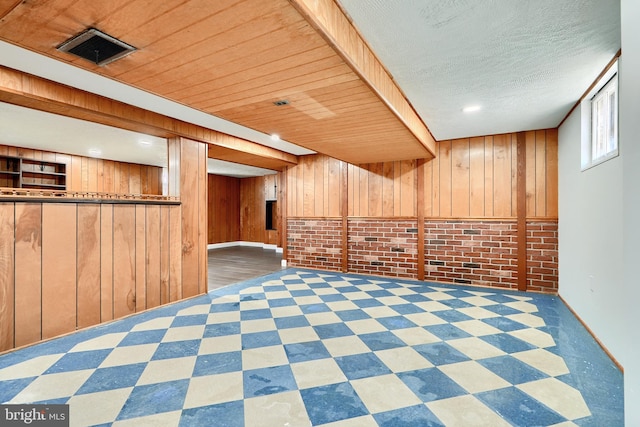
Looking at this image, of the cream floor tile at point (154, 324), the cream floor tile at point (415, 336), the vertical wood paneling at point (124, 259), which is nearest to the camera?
the cream floor tile at point (415, 336)

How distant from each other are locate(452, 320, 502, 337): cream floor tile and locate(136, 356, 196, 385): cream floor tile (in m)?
2.51

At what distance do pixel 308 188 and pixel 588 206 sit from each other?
4.37 metres

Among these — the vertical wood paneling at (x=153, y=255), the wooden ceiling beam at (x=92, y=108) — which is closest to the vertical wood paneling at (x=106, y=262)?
the vertical wood paneling at (x=153, y=255)

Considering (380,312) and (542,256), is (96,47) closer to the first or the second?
(380,312)

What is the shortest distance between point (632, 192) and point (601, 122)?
86.9 inches

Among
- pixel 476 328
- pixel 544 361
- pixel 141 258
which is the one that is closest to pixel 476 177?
pixel 476 328

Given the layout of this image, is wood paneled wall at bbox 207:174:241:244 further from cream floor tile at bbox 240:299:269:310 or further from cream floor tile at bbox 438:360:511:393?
cream floor tile at bbox 438:360:511:393

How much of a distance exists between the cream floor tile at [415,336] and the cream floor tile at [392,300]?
0.79 metres

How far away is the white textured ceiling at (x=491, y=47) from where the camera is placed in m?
1.62

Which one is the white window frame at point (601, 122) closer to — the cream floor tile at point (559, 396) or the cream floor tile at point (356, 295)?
the cream floor tile at point (559, 396)

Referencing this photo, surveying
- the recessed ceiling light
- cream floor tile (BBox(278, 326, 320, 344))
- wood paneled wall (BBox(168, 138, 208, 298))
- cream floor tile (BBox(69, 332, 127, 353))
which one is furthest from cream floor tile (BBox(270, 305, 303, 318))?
the recessed ceiling light

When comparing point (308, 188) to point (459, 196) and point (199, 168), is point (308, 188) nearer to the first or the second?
point (199, 168)

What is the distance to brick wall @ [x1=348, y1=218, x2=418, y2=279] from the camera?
4992 millimetres

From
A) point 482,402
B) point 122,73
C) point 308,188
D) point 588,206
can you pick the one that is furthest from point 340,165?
point 482,402
